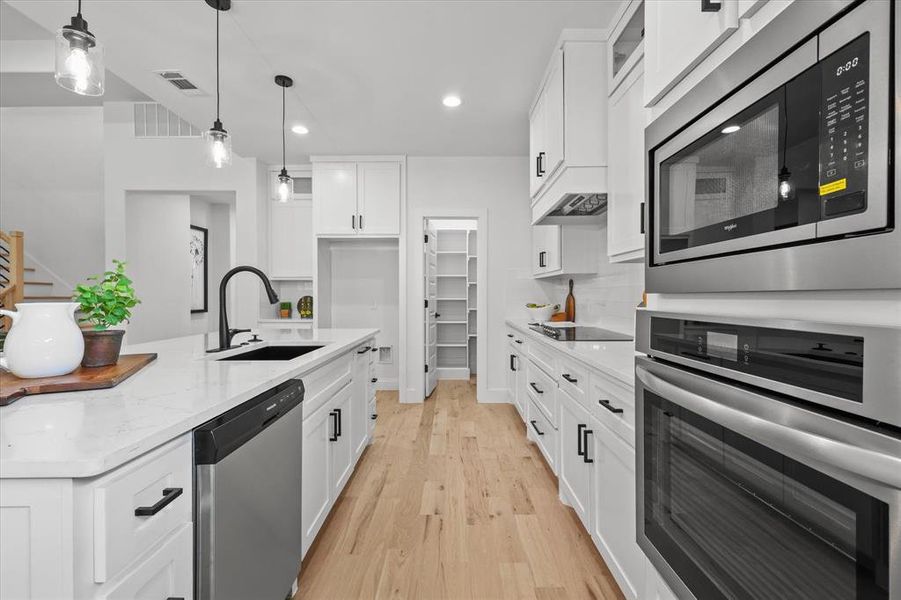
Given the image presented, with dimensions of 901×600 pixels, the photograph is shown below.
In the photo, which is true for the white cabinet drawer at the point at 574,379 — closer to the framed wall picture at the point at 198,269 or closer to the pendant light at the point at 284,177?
the pendant light at the point at 284,177

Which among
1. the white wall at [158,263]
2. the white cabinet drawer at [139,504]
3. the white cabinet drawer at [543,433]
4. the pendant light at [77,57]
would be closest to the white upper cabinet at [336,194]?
the white wall at [158,263]

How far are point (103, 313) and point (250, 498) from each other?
75 centimetres

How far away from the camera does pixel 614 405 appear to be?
1.54 meters

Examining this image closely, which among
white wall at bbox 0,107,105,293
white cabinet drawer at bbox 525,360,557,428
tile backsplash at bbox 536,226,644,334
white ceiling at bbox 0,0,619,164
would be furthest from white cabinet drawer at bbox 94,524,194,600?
white wall at bbox 0,107,105,293

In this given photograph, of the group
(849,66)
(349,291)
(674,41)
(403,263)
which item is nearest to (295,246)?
(349,291)

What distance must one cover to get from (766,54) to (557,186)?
189cm

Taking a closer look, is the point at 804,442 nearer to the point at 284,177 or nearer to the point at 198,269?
the point at 284,177

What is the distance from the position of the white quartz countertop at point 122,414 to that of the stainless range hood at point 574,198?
164 centimetres

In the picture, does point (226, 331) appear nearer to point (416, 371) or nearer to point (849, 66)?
point (849, 66)

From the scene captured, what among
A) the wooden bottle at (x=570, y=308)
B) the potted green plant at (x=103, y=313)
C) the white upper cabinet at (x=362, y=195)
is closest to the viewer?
the potted green plant at (x=103, y=313)

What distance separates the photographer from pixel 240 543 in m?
1.13

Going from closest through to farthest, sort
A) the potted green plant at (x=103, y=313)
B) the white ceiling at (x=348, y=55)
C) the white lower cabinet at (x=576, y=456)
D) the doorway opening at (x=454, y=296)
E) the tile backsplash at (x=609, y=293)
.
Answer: the potted green plant at (x=103, y=313), the white lower cabinet at (x=576, y=456), the white ceiling at (x=348, y=55), the tile backsplash at (x=609, y=293), the doorway opening at (x=454, y=296)

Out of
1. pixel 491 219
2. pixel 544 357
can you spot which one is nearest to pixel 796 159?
pixel 544 357

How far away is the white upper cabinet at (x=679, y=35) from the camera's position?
0.77 meters
